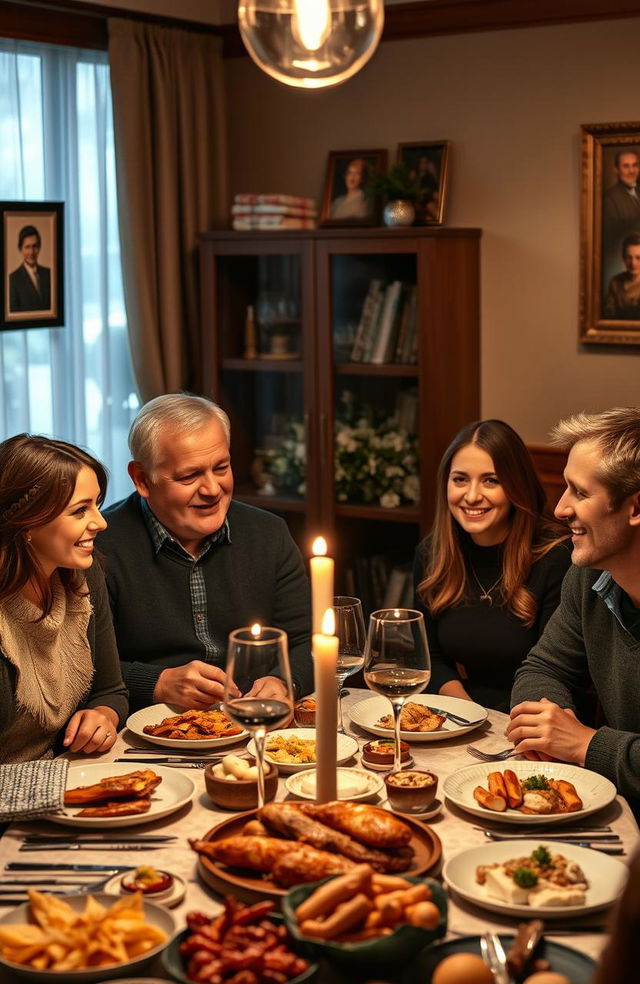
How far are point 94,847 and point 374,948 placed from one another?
0.56m

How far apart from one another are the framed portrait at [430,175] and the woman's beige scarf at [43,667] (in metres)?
2.39

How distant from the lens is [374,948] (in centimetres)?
124

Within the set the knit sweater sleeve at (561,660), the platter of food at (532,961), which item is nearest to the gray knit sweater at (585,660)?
the knit sweater sleeve at (561,660)

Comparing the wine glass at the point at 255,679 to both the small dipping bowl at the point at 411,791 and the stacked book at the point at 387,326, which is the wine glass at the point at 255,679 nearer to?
the small dipping bowl at the point at 411,791

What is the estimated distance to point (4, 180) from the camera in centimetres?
387

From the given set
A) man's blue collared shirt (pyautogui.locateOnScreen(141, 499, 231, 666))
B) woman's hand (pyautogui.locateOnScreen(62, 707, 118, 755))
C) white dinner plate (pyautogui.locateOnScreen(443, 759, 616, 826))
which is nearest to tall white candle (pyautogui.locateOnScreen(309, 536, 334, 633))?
white dinner plate (pyautogui.locateOnScreen(443, 759, 616, 826))

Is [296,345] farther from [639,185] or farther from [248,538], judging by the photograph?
[248,538]

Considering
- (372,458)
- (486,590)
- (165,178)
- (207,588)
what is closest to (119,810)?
(207,588)

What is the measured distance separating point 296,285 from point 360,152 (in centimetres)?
55

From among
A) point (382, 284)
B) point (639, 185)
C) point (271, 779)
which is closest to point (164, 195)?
point (382, 284)

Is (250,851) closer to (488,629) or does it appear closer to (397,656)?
(397,656)

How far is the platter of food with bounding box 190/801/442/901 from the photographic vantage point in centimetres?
143

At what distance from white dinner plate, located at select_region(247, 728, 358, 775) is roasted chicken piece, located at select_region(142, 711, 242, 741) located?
0.24 ft

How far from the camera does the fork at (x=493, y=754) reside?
6.46 feet
